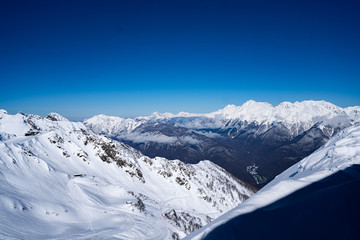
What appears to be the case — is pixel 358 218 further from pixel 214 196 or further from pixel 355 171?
pixel 214 196

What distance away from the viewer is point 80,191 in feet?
162

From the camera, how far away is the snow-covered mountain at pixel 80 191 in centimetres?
2934

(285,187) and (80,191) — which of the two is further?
(80,191)

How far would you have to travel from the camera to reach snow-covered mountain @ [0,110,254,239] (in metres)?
29.3

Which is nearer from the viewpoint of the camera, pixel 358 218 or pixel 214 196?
pixel 358 218

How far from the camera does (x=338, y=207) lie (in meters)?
6.27

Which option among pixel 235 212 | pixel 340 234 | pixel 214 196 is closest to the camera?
pixel 340 234

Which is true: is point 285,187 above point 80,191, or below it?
below

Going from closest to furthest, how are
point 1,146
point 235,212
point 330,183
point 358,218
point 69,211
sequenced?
point 358,218 → point 235,212 → point 330,183 → point 69,211 → point 1,146

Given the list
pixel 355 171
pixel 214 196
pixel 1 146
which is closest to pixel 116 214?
pixel 1 146

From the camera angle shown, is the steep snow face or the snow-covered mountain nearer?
the steep snow face

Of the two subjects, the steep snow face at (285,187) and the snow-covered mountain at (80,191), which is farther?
the snow-covered mountain at (80,191)

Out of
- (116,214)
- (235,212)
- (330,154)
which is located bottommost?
(116,214)

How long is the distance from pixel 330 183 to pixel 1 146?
7258cm
